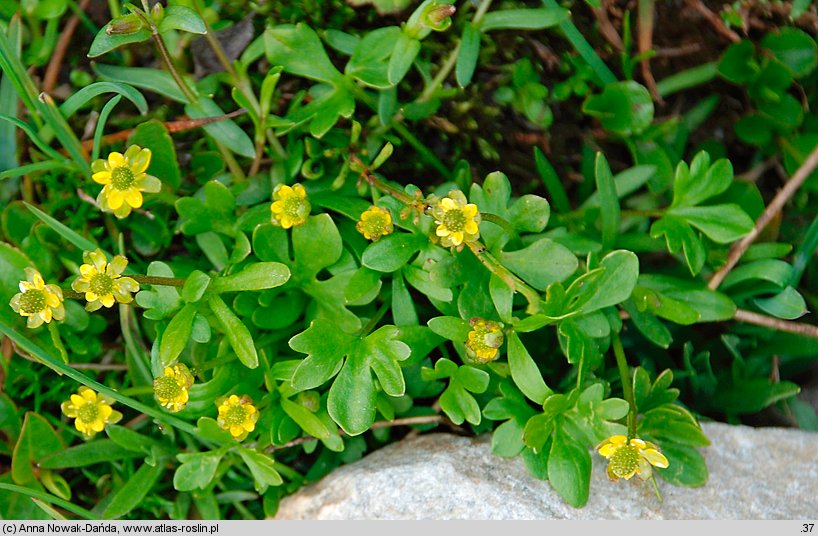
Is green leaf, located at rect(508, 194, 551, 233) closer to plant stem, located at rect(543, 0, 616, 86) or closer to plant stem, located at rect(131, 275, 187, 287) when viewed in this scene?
plant stem, located at rect(543, 0, 616, 86)

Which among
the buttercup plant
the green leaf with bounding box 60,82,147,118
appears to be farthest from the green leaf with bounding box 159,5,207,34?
the green leaf with bounding box 60,82,147,118

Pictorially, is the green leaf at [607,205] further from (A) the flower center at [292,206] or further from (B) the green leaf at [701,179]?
(A) the flower center at [292,206]

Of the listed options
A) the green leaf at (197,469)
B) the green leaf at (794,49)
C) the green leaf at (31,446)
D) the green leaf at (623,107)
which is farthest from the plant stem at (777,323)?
the green leaf at (31,446)

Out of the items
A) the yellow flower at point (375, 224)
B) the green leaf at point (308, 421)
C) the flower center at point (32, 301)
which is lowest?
the green leaf at point (308, 421)

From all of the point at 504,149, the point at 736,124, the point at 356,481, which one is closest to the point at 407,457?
the point at 356,481

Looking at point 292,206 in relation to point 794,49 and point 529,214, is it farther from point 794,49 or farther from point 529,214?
point 794,49

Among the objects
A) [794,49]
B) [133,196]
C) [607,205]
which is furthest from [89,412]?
A: [794,49]
